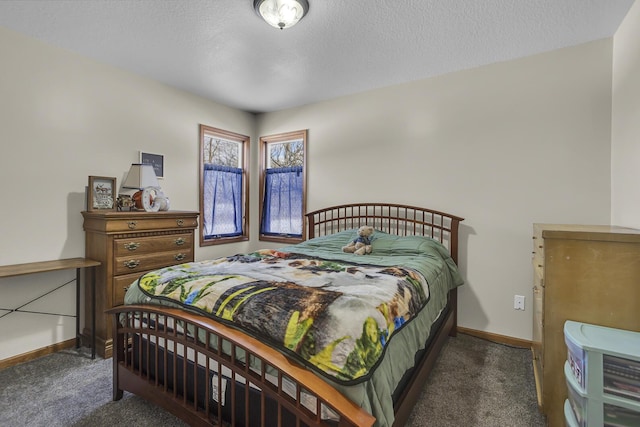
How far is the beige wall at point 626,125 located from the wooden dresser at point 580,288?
643 mm

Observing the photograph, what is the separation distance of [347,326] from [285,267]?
97 cm

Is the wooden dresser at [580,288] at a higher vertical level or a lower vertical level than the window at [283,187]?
lower

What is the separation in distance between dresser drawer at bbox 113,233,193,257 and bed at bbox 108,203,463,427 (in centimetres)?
84

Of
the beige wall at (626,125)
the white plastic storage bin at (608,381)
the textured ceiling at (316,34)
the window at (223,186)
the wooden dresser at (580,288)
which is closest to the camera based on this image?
the white plastic storage bin at (608,381)

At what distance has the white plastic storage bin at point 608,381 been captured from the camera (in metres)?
1.19

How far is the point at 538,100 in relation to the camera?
8.38 ft

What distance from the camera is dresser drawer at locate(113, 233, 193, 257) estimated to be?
245 centimetres

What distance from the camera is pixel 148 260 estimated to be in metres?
2.64

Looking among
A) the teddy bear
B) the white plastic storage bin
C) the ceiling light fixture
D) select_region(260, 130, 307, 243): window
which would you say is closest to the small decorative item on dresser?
select_region(260, 130, 307, 243): window

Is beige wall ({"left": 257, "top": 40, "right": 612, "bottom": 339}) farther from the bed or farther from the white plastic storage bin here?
the white plastic storage bin

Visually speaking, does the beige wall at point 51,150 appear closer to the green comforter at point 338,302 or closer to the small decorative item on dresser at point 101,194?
the small decorative item on dresser at point 101,194

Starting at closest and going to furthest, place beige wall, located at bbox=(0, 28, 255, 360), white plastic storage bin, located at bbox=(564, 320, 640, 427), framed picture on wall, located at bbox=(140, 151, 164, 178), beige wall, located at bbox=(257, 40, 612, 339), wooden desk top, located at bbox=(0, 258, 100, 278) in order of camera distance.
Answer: white plastic storage bin, located at bbox=(564, 320, 640, 427) → wooden desk top, located at bbox=(0, 258, 100, 278) → beige wall, located at bbox=(0, 28, 255, 360) → beige wall, located at bbox=(257, 40, 612, 339) → framed picture on wall, located at bbox=(140, 151, 164, 178)

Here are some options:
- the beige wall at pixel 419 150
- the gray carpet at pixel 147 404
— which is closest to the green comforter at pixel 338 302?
the gray carpet at pixel 147 404

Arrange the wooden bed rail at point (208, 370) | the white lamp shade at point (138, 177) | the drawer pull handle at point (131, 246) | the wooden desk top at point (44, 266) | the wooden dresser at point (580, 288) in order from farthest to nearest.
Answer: the white lamp shade at point (138, 177) < the drawer pull handle at point (131, 246) < the wooden desk top at point (44, 266) < the wooden dresser at point (580, 288) < the wooden bed rail at point (208, 370)
